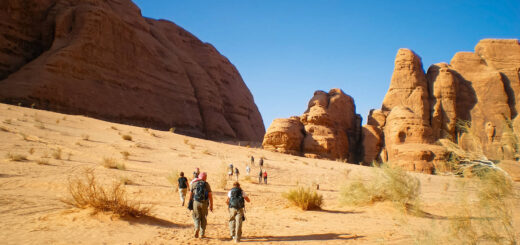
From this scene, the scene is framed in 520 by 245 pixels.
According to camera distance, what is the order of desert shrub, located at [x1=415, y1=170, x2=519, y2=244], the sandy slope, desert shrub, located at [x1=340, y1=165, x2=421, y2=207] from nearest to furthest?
desert shrub, located at [x1=415, y1=170, x2=519, y2=244], the sandy slope, desert shrub, located at [x1=340, y1=165, x2=421, y2=207]

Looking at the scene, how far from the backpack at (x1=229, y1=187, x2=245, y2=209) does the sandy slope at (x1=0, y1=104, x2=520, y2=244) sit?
0.77m

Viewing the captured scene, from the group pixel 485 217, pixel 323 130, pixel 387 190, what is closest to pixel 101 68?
pixel 323 130

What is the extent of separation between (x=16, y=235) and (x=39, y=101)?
25.8 meters

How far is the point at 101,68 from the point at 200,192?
30625mm

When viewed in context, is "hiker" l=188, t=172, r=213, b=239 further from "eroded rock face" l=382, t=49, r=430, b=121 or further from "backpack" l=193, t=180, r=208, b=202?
"eroded rock face" l=382, t=49, r=430, b=121

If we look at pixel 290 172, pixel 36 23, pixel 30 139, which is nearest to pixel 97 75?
pixel 36 23

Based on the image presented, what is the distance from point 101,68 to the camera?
32.8 metres

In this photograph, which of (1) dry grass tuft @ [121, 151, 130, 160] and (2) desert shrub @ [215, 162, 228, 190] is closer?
(2) desert shrub @ [215, 162, 228, 190]

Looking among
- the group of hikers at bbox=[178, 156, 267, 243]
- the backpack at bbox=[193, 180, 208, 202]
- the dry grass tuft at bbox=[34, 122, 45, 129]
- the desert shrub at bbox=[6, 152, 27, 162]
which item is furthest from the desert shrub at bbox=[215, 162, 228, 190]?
the dry grass tuft at bbox=[34, 122, 45, 129]

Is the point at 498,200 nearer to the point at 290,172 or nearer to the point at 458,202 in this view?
the point at 458,202

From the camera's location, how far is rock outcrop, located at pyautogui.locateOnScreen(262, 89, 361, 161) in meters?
28.8

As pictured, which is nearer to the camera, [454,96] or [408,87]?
[454,96]

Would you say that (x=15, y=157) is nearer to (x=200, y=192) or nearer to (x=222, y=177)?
(x=222, y=177)

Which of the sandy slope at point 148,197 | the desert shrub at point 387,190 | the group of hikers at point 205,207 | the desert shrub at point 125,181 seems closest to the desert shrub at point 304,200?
the sandy slope at point 148,197
